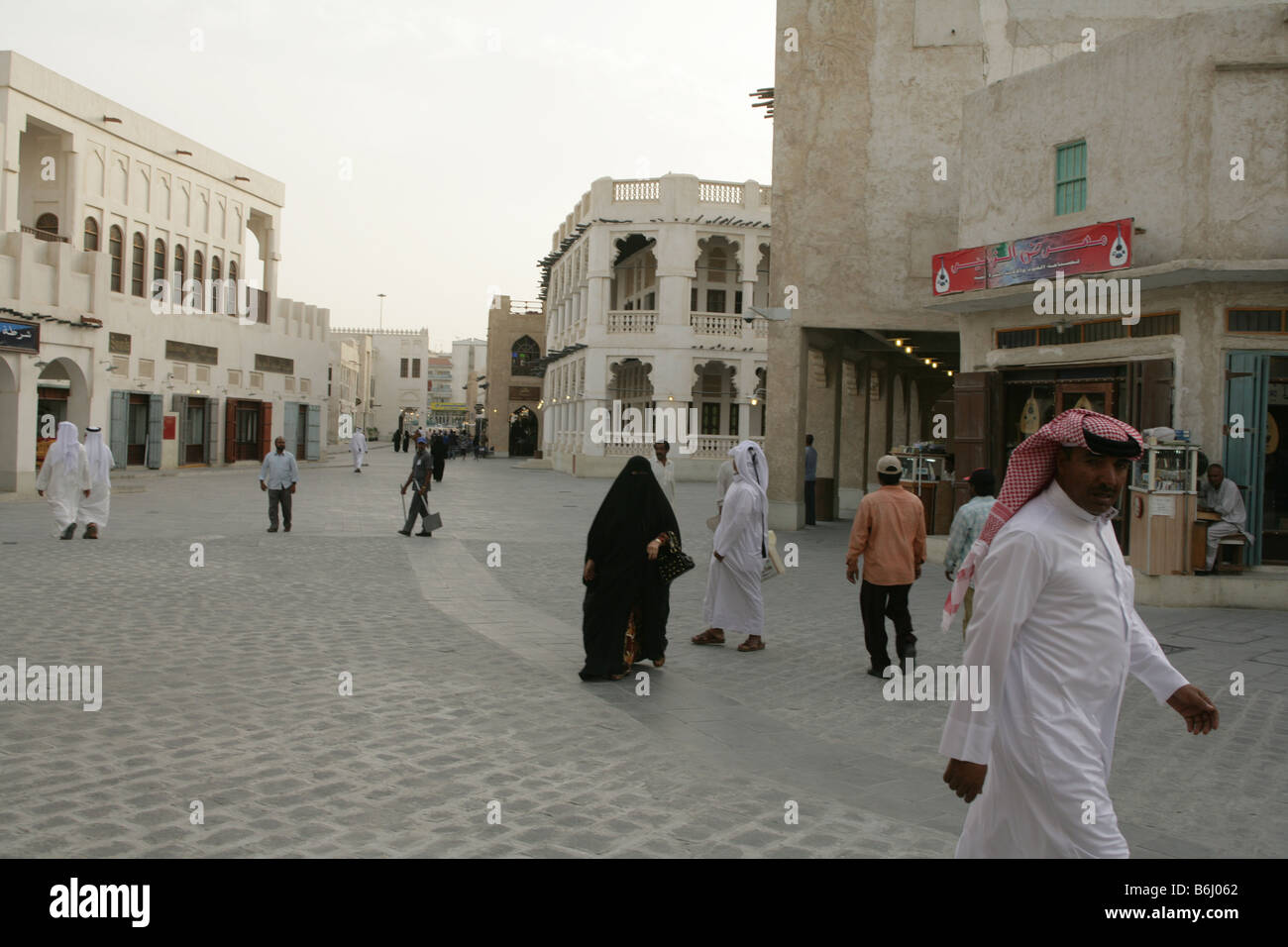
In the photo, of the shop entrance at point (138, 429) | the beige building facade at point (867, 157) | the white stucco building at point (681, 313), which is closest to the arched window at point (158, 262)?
the shop entrance at point (138, 429)

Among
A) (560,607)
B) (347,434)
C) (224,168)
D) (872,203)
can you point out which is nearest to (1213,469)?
(560,607)

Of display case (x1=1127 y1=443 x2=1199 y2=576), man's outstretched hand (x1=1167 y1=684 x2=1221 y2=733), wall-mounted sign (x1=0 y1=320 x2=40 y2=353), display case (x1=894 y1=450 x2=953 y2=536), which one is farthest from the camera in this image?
wall-mounted sign (x1=0 y1=320 x2=40 y2=353)

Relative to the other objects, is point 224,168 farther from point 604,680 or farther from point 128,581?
point 604,680

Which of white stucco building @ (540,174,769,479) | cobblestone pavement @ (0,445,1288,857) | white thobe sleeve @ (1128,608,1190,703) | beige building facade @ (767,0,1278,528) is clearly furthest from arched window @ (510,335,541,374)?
white thobe sleeve @ (1128,608,1190,703)

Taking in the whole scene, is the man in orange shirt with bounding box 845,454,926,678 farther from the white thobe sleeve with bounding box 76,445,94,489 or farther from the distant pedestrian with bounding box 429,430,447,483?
the distant pedestrian with bounding box 429,430,447,483

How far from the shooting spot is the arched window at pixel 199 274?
39.0 meters

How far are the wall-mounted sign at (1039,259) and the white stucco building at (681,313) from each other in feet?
78.4

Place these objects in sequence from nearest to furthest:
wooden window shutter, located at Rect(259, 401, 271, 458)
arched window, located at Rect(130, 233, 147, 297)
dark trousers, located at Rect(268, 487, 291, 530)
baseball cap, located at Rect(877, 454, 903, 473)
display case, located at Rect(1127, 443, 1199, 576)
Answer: baseball cap, located at Rect(877, 454, 903, 473)
display case, located at Rect(1127, 443, 1199, 576)
dark trousers, located at Rect(268, 487, 291, 530)
arched window, located at Rect(130, 233, 147, 297)
wooden window shutter, located at Rect(259, 401, 271, 458)

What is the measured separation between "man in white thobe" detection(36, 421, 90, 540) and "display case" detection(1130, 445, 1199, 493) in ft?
47.5

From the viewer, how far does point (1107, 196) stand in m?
13.9

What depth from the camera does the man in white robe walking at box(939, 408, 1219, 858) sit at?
3057 millimetres

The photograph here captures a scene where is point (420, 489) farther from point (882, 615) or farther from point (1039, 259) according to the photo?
point (882, 615)

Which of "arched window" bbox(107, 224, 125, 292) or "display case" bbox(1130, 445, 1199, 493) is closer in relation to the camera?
"display case" bbox(1130, 445, 1199, 493)

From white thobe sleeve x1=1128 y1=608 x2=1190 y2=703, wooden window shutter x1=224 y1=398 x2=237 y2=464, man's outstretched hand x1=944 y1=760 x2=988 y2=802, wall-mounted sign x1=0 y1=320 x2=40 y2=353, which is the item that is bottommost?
man's outstretched hand x1=944 y1=760 x2=988 y2=802
